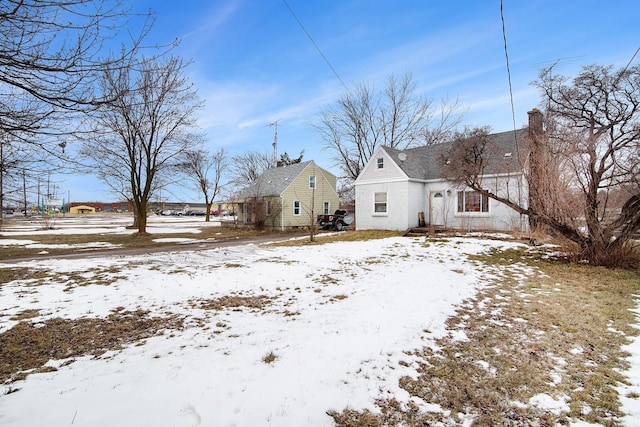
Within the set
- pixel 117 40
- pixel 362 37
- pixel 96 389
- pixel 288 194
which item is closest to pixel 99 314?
pixel 96 389

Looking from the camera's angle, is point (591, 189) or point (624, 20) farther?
point (591, 189)

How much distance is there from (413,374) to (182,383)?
2286mm

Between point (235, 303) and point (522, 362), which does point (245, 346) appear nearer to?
point (235, 303)

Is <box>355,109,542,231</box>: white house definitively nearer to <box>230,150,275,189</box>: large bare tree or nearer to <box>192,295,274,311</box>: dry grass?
<box>192,295,274,311</box>: dry grass

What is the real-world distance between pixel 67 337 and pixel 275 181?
2349 cm

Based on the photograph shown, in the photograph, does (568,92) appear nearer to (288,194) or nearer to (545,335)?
(545,335)

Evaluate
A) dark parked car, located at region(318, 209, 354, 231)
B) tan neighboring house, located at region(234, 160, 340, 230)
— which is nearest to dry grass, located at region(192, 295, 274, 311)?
dark parked car, located at region(318, 209, 354, 231)

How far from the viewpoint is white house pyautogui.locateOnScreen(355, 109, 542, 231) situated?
48.4 ft

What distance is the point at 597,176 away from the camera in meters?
8.34

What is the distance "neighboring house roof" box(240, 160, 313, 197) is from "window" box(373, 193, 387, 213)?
909cm

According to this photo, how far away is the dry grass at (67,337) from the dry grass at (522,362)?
10.4ft

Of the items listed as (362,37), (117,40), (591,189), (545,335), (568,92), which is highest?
(362,37)

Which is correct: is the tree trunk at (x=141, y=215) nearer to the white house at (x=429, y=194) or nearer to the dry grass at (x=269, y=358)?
the white house at (x=429, y=194)

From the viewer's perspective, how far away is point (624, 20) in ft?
24.8
